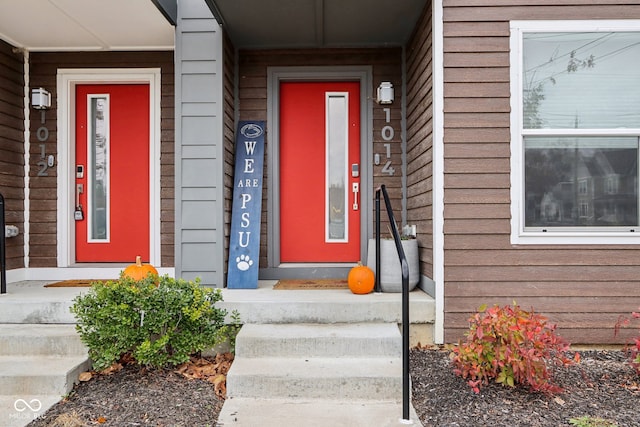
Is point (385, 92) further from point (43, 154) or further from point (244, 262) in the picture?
point (43, 154)

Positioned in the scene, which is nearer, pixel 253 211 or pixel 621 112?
pixel 621 112

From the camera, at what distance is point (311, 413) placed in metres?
2.40

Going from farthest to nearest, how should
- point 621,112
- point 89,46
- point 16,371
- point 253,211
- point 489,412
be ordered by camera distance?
point 89,46 → point 253,211 → point 621,112 → point 16,371 → point 489,412

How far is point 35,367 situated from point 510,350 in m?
2.74

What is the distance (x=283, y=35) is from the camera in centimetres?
→ 402

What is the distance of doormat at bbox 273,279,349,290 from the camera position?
12.5 feet

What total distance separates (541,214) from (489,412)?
151cm

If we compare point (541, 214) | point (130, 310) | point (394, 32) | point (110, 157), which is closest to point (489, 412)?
point (541, 214)

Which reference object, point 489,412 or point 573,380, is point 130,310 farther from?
point 573,380

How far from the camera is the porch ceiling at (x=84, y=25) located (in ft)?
11.5

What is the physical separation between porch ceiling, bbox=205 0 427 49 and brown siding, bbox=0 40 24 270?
205 centimetres

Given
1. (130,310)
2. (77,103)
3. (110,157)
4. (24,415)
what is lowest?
(24,415)

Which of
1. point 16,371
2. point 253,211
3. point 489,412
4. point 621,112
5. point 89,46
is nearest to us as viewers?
point 489,412

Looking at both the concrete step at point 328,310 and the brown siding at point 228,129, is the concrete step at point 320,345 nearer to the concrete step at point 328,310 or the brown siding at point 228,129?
the concrete step at point 328,310
